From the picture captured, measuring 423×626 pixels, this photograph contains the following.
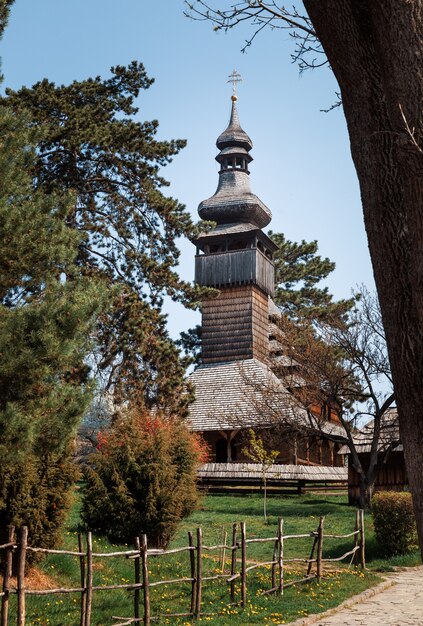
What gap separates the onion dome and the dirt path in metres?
29.7

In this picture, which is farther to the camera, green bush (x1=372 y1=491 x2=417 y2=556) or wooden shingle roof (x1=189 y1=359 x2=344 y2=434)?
wooden shingle roof (x1=189 y1=359 x2=344 y2=434)

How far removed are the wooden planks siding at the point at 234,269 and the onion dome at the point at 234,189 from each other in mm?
2543

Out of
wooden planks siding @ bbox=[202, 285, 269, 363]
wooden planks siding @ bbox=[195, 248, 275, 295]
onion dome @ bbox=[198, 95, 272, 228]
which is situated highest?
onion dome @ bbox=[198, 95, 272, 228]

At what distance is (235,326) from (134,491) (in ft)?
82.4

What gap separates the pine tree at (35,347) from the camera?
9867 millimetres

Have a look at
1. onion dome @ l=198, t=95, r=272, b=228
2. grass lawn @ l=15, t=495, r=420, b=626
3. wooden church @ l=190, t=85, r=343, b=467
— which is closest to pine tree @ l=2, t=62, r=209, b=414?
grass lawn @ l=15, t=495, r=420, b=626

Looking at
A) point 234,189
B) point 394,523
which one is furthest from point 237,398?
point 394,523

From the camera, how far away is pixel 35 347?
9938 millimetres

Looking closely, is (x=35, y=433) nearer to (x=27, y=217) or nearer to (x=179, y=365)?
(x=27, y=217)

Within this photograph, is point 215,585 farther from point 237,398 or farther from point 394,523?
point 237,398

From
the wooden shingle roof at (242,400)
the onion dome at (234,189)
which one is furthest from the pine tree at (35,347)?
the onion dome at (234,189)

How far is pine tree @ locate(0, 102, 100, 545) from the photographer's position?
9867mm

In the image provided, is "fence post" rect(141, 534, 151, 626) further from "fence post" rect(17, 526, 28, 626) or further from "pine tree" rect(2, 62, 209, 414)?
"pine tree" rect(2, 62, 209, 414)

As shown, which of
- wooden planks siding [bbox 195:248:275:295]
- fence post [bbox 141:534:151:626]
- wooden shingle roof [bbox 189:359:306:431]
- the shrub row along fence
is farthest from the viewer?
wooden planks siding [bbox 195:248:275:295]
